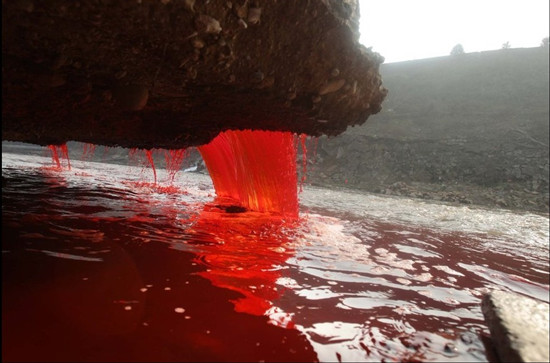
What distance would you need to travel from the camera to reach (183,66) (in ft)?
5.61

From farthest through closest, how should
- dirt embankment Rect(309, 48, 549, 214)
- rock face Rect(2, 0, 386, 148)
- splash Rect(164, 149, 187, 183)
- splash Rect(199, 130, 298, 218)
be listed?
dirt embankment Rect(309, 48, 549, 214), splash Rect(164, 149, 187, 183), splash Rect(199, 130, 298, 218), rock face Rect(2, 0, 386, 148)

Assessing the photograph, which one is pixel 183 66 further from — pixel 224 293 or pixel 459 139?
pixel 459 139

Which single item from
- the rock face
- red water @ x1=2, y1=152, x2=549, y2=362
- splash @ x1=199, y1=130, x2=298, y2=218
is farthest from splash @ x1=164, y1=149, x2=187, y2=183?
red water @ x1=2, y1=152, x2=549, y2=362

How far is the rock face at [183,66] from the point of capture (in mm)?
1394

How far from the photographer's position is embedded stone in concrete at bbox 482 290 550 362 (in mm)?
1017

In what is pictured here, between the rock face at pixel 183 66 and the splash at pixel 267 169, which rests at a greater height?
the rock face at pixel 183 66

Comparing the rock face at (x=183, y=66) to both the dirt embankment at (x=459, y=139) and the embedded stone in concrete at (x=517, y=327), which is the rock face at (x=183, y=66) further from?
the dirt embankment at (x=459, y=139)

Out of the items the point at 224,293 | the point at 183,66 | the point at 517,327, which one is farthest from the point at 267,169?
the point at 517,327

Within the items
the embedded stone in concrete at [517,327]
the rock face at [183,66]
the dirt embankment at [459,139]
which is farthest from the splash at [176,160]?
the dirt embankment at [459,139]

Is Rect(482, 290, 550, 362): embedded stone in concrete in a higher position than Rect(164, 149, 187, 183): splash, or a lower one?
lower

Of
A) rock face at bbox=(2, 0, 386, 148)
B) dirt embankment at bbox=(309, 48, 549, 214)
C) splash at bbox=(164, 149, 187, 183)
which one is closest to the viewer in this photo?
rock face at bbox=(2, 0, 386, 148)

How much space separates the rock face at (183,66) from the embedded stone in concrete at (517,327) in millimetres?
1524

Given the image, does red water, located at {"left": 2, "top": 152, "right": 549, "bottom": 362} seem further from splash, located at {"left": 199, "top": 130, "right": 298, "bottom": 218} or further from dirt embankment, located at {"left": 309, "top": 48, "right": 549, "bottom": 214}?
dirt embankment, located at {"left": 309, "top": 48, "right": 549, "bottom": 214}

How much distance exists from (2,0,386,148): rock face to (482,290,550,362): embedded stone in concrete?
1524mm
